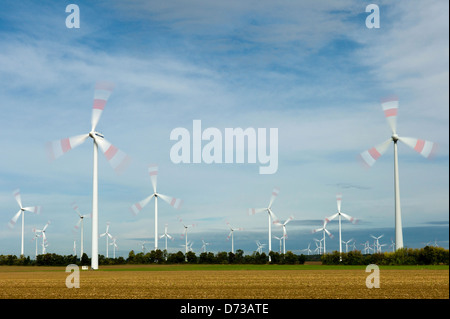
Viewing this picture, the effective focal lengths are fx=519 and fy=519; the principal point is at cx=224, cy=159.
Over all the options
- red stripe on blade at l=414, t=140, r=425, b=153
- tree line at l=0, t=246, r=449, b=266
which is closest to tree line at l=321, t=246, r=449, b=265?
tree line at l=0, t=246, r=449, b=266

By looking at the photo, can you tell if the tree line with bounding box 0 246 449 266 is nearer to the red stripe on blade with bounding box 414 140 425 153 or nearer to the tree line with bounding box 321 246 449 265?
the tree line with bounding box 321 246 449 265

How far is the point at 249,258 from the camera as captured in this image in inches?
5507

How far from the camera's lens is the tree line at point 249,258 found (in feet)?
349

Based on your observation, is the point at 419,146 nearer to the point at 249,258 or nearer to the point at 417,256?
the point at 417,256

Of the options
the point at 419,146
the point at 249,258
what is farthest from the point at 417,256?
the point at 249,258

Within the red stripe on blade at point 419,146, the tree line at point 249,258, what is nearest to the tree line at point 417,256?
the tree line at point 249,258

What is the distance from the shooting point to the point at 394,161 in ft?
336

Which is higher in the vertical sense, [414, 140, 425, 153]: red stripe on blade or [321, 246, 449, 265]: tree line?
[414, 140, 425, 153]: red stripe on blade

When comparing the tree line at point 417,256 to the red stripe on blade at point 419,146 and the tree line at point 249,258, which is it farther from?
the red stripe on blade at point 419,146

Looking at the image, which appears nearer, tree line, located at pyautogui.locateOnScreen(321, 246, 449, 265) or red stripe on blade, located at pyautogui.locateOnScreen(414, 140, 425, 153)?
red stripe on blade, located at pyautogui.locateOnScreen(414, 140, 425, 153)

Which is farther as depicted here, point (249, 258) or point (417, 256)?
point (249, 258)

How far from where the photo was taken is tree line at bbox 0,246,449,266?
349ft
